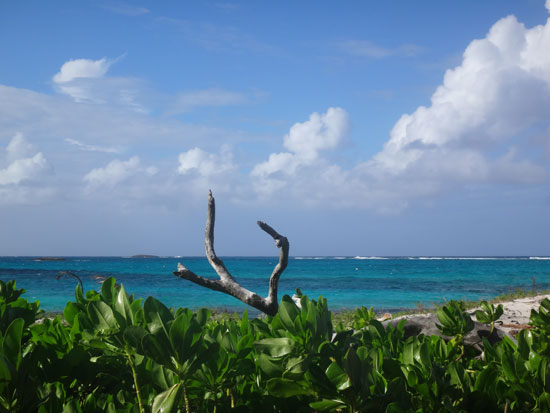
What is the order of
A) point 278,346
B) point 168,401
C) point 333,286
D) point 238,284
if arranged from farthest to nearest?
point 333,286 → point 238,284 → point 278,346 → point 168,401

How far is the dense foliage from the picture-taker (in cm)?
75

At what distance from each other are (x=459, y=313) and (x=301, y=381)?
0.83 meters

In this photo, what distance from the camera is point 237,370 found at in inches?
35.3

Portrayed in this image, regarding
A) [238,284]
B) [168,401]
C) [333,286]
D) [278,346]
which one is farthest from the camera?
[333,286]

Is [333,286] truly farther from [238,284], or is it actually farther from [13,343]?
[13,343]

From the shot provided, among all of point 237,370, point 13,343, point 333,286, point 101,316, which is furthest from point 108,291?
point 333,286

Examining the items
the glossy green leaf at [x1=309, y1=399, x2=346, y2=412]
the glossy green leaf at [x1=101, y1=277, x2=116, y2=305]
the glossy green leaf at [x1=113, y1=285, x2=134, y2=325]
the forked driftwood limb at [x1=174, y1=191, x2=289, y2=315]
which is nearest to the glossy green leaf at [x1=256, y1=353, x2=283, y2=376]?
the glossy green leaf at [x1=309, y1=399, x2=346, y2=412]

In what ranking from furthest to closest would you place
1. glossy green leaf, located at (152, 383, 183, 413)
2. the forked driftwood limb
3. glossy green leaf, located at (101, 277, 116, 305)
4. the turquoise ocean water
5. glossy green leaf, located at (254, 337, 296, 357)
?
the turquoise ocean water < the forked driftwood limb < glossy green leaf, located at (101, 277, 116, 305) < glossy green leaf, located at (254, 337, 296, 357) < glossy green leaf, located at (152, 383, 183, 413)

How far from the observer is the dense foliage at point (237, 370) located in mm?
754

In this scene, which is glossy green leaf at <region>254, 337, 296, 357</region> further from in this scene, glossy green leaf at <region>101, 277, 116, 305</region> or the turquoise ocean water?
the turquoise ocean water

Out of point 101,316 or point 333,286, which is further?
point 333,286

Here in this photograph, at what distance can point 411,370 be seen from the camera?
0.87 metres

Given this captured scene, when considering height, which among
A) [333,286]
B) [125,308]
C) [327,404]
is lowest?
[333,286]

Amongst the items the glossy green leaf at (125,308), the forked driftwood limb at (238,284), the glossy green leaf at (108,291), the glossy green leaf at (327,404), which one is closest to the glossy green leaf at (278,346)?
the glossy green leaf at (327,404)
